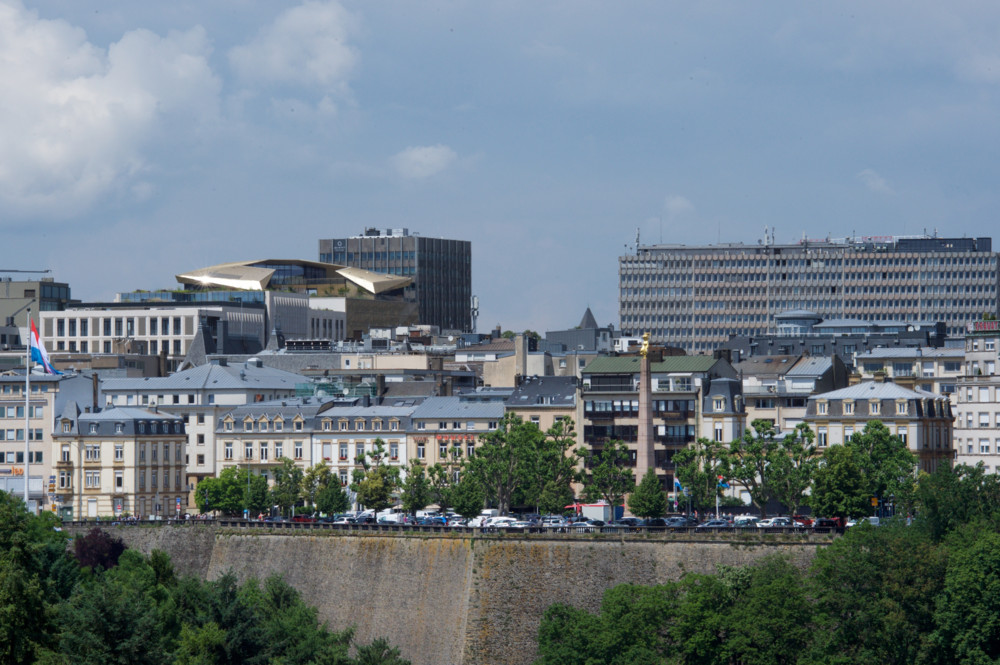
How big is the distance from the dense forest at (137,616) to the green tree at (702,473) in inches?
1136

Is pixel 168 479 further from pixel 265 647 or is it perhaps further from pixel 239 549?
pixel 265 647

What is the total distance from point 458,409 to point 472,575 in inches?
1819

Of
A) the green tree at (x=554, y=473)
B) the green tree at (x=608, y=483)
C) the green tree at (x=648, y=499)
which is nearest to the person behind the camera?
the green tree at (x=648, y=499)

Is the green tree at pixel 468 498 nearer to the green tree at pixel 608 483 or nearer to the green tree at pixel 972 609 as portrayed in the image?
the green tree at pixel 608 483

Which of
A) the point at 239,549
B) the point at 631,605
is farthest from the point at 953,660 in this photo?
the point at 239,549

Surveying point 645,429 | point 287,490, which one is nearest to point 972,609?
point 645,429

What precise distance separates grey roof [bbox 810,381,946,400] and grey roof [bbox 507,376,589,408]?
21.7m

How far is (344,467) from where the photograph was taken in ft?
574

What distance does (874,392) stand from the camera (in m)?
156

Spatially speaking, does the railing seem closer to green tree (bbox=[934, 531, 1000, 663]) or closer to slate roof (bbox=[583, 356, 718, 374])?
green tree (bbox=[934, 531, 1000, 663])

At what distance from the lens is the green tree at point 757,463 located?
466ft

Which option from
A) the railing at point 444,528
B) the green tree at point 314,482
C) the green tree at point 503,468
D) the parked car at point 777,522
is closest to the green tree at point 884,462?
the parked car at point 777,522

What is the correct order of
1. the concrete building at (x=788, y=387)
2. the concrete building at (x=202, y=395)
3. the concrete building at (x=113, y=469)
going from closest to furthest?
the concrete building at (x=113, y=469) < the concrete building at (x=788, y=387) < the concrete building at (x=202, y=395)

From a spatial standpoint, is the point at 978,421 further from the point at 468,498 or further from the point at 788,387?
the point at 468,498
